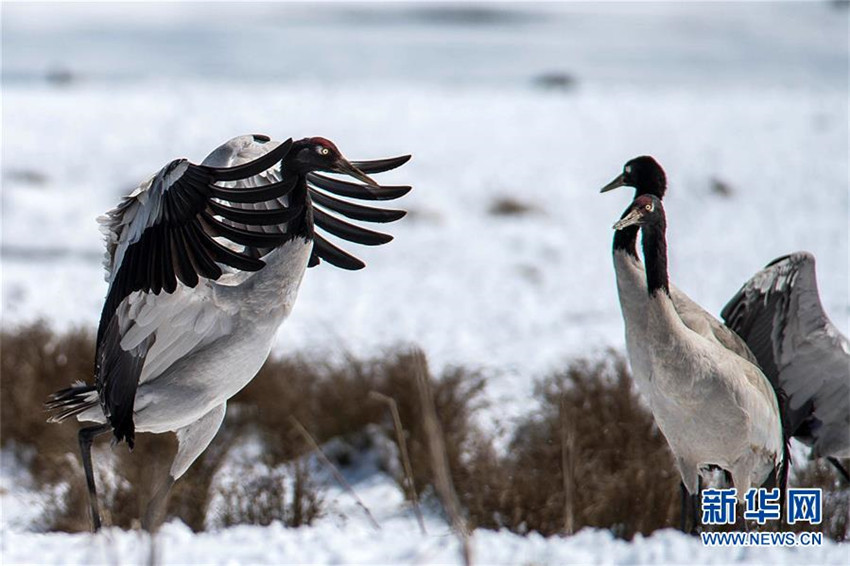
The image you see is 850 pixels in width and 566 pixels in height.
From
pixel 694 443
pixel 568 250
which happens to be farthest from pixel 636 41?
pixel 694 443

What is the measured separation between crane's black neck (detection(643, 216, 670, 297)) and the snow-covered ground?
1006 mm

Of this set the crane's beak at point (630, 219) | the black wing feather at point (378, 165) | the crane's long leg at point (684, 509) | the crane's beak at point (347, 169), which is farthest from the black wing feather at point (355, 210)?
the crane's long leg at point (684, 509)

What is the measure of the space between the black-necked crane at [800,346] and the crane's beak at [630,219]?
78cm

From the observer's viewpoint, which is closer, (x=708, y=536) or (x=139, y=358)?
(x=139, y=358)

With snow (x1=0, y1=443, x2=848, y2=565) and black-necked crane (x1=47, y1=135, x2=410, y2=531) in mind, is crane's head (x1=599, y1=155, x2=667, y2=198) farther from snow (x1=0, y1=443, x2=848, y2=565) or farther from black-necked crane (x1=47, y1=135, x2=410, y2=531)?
snow (x1=0, y1=443, x2=848, y2=565)

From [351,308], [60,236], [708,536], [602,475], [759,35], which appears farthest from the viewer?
[759,35]

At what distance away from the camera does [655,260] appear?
4.52 meters

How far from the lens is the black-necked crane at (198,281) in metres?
Result: 3.87

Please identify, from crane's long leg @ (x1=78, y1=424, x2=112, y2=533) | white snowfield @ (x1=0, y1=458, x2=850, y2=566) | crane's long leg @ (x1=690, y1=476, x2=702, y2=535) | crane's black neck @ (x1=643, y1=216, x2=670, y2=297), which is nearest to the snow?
white snowfield @ (x1=0, y1=458, x2=850, y2=566)

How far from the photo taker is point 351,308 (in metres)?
12.0

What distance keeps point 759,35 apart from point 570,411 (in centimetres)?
7732

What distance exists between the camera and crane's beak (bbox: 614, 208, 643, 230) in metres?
4.39

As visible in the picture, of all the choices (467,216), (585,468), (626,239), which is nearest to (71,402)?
(626,239)

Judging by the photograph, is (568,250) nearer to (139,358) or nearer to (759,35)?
(139,358)
